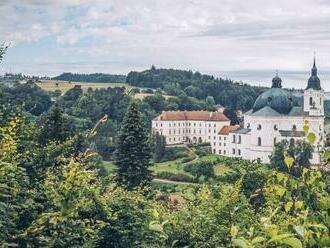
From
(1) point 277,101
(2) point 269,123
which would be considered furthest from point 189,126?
(2) point 269,123

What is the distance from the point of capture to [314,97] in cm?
8669

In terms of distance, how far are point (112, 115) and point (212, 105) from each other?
29316mm

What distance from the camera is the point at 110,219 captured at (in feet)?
43.5

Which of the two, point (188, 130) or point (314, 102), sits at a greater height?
point (314, 102)

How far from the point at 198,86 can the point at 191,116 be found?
1716 inches

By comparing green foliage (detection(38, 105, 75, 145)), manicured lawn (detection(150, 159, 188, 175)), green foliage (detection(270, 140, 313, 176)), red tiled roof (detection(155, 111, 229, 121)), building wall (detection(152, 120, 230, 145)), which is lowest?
manicured lawn (detection(150, 159, 188, 175))

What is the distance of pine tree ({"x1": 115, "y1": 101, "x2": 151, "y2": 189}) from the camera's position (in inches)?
1344

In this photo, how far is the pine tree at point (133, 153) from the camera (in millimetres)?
34125

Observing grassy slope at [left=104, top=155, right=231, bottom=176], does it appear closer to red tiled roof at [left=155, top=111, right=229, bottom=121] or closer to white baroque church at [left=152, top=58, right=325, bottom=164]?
white baroque church at [left=152, top=58, right=325, bottom=164]

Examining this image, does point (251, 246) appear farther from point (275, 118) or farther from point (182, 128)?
point (182, 128)

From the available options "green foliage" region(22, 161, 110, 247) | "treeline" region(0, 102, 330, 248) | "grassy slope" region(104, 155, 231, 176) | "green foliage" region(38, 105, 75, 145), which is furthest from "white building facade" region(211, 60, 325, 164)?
"green foliage" region(22, 161, 110, 247)

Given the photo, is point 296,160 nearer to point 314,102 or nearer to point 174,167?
point 174,167

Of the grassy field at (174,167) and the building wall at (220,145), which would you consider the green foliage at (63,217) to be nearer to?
the grassy field at (174,167)

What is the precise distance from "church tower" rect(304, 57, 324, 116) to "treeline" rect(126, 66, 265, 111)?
46.2 meters
